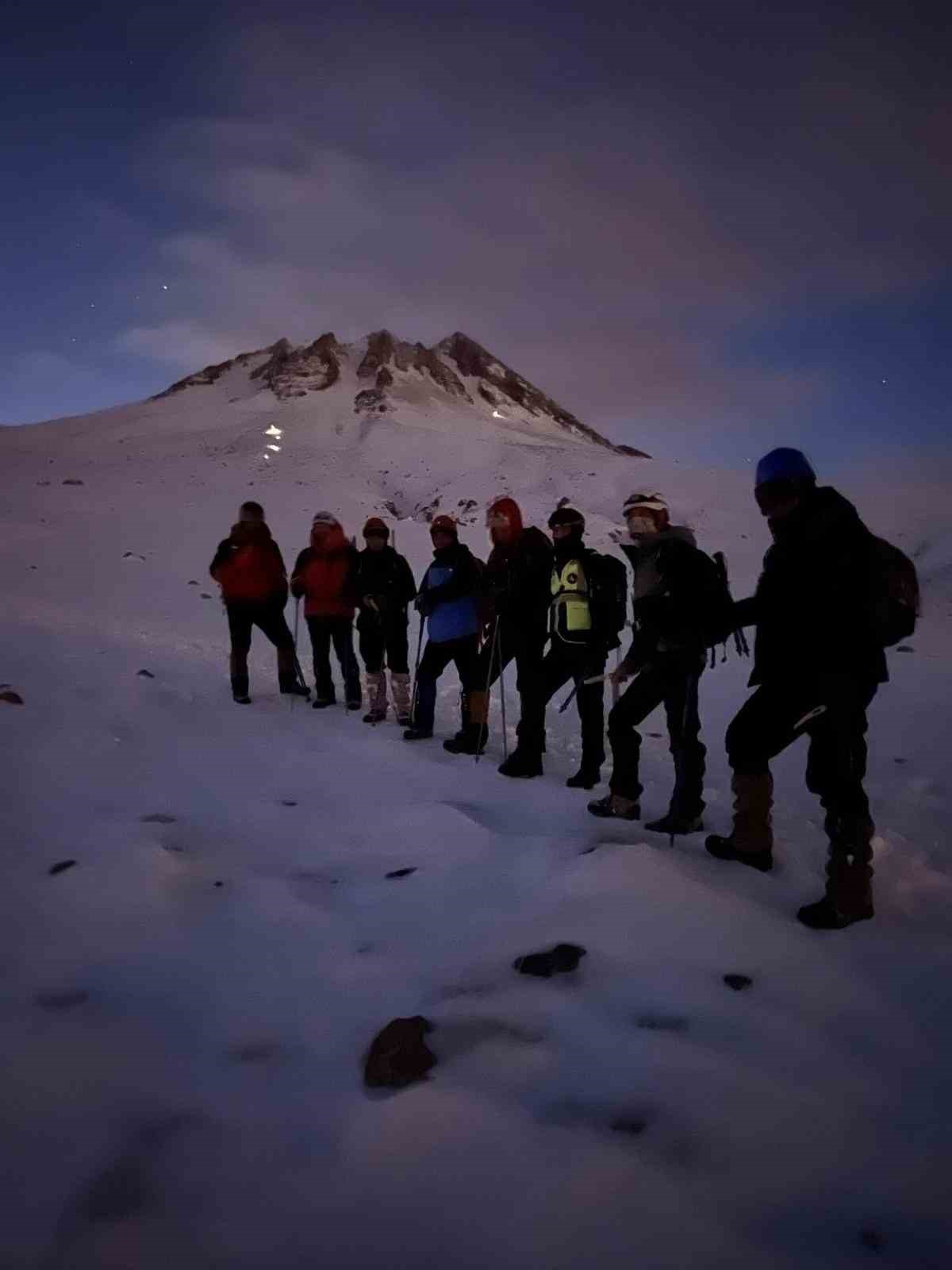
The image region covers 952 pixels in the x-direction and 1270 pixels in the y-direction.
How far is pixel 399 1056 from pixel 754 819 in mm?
2494

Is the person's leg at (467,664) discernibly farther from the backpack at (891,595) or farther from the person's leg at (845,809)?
the backpack at (891,595)

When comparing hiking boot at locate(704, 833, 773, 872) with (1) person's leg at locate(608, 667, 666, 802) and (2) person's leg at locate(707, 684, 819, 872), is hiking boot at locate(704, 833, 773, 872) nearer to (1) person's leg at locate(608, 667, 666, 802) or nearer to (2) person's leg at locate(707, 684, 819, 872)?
(2) person's leg at locate(707, 684, 819, 872)

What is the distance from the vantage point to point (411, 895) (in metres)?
3.43

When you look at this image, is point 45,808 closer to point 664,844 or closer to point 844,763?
point 664,844

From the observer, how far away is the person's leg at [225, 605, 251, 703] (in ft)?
27.0

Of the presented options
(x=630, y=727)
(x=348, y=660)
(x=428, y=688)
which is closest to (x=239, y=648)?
(x=348, y=660)

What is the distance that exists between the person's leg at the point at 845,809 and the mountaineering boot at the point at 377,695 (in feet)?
16.9

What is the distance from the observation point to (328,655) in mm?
8492

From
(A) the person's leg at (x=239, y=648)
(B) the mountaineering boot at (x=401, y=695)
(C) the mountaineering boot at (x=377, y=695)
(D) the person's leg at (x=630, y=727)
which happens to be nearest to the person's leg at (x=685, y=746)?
(D) the person's leg at (x=630, y=727)

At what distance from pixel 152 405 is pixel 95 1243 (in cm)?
9083

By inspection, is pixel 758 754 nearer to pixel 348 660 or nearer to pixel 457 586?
pixel 457 586

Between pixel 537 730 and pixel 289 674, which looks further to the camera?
pixel 289 674

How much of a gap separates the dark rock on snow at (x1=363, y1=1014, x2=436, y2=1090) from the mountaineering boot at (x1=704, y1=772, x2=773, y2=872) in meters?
2.30

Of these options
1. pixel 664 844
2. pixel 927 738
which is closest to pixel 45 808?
pixel 664 844
